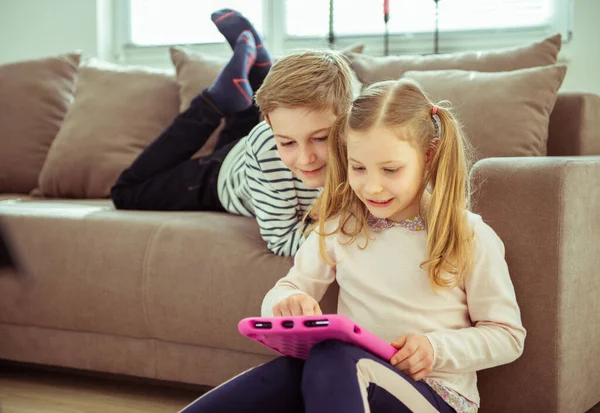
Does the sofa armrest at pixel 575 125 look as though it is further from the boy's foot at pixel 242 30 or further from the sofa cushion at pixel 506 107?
the boy's foot at pixel 242 30

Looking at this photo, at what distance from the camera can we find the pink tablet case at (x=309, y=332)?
96 centimetres

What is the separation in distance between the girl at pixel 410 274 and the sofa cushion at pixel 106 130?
130 centimetres

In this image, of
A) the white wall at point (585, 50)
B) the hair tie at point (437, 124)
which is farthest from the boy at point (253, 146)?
the white wall at point (585, 50)

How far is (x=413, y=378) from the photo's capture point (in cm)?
105

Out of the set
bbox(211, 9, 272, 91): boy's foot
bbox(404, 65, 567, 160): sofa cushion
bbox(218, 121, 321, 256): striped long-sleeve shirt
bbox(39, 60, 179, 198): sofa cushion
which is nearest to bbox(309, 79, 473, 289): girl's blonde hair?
bbox(218, 121, 321, 256): striped long-sleeve shirt

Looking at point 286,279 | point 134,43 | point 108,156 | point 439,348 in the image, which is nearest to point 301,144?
point 286,279

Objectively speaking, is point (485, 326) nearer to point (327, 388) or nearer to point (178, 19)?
point (327, 388)

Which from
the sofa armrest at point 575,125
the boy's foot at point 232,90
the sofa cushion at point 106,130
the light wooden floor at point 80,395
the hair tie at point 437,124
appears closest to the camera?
the hair tie at point 437,124

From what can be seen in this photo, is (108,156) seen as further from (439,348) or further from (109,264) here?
(439,348)

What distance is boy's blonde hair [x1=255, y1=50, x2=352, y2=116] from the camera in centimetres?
128

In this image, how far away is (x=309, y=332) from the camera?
966 mm

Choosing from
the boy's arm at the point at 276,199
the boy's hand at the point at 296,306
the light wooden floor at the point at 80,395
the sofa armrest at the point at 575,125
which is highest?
the sofa armrest at the point at 575,125

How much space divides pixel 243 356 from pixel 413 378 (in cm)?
61

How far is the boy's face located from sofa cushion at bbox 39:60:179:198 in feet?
3.72
